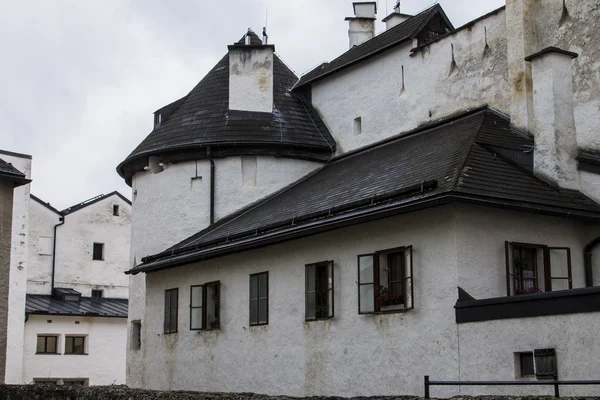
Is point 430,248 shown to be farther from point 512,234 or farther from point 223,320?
point 223,320

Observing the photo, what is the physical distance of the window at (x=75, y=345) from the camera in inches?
1626

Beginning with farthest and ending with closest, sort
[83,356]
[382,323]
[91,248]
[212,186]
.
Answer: [91,248]
[83,356]
[212,186]
[382,323]

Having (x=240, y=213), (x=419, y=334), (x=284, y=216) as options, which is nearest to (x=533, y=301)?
(x=419, y=334)

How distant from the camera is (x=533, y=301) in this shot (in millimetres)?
15031

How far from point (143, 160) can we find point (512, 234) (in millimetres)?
13829

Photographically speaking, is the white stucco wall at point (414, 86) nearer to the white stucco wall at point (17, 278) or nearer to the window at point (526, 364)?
the window at point (526, 364)

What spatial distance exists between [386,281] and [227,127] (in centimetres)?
1018

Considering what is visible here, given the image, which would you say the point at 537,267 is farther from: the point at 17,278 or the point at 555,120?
the point at 17,278

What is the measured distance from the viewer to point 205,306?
2383 cm

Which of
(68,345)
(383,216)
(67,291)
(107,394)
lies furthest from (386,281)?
(67,291)

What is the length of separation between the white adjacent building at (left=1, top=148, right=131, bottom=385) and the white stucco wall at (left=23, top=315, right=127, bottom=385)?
0.14 feet

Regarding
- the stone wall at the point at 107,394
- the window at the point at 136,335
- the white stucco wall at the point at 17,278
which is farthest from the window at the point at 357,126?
the white stucco wall at the point at 17,278

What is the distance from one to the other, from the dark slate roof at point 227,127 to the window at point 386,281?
28.6ft

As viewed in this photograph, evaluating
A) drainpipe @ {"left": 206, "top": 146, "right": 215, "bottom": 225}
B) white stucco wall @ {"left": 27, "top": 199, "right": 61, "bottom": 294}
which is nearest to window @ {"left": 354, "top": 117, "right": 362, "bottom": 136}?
drainpipe @ {"left": 206, "top": 146, "right": 215, "bottom": 225}
